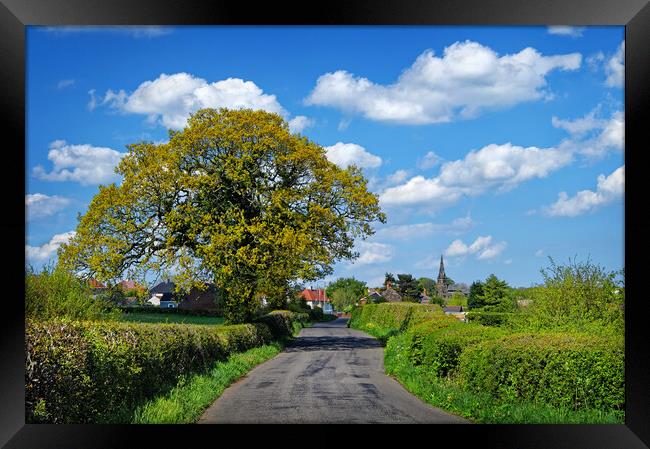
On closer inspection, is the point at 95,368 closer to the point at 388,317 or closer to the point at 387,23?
the point at 387,23

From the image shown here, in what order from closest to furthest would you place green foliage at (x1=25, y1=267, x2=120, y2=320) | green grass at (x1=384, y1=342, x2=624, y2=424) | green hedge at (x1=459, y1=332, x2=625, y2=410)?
green grass at (x1=384, y1=342, x2=624, y2=424) < green hedge at (x1=459, y1=332, x2=625, y2=410) < green foliage at (x1=25, y1=267, x2=120, y2=320)

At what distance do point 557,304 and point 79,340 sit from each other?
972 cm

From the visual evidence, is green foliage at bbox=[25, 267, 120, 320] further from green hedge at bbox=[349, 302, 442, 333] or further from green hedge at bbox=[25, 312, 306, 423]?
green hedge at bbox=[349, 302, 442, 333]

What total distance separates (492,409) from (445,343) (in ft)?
10.2

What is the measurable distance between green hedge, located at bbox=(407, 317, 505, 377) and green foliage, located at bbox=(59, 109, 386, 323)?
271 inches

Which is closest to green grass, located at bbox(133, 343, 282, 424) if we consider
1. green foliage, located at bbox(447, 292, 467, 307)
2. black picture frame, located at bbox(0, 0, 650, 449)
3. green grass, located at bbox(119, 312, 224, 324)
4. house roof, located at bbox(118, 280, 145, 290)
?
black picture frame, located at bbox(0, 0, 650, 449)

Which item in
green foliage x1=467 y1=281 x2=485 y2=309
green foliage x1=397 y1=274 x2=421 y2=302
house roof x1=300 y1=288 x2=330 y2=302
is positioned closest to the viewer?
green foliage x1=467 y1=281 x2=485 y2=309

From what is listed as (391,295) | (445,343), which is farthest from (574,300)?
(391,295)

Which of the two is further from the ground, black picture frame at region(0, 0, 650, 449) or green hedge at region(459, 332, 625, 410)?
black picture frame at region(0, 0, 650, 449)

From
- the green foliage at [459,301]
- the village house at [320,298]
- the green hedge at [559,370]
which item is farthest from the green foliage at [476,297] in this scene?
the village house at [320,298]

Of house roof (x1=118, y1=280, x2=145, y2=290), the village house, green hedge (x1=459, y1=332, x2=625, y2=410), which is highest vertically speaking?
house roof (x1=118, y1=280, x2=145, y2=290)

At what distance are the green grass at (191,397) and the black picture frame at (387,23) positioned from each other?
3.13ft

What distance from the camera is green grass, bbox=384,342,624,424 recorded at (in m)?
7.81
